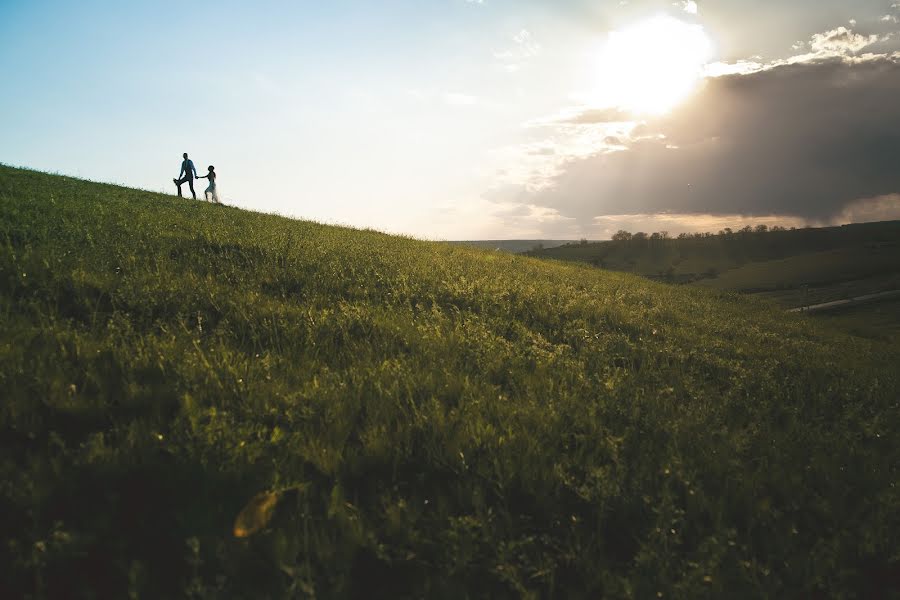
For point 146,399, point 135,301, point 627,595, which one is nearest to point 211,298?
point 135,301

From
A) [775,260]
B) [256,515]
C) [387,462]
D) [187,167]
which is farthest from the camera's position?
[775,260]

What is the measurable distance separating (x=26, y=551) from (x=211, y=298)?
13.9 ft

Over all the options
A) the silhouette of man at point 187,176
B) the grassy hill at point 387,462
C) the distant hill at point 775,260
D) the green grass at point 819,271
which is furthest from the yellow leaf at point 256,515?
the green grass at point 819,271

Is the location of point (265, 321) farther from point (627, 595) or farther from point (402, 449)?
point (627, 595)

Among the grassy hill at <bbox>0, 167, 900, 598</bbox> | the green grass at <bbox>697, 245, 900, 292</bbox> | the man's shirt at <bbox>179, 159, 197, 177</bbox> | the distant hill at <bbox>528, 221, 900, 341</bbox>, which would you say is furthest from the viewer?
the green grass at <bbox>697, 245, 900, 292</bbox>

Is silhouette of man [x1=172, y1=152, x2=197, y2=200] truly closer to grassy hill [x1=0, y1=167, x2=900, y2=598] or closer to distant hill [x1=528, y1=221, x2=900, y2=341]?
grassy hill [x1=0, y1=167, x2=900, y2=598]

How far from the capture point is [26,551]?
2250mm

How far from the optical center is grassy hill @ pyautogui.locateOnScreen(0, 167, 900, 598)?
2449 millimetres

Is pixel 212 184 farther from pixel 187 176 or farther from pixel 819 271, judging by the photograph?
pixel 819 271

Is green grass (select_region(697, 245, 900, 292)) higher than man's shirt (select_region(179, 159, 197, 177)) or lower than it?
lower

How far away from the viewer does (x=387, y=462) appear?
129 inches

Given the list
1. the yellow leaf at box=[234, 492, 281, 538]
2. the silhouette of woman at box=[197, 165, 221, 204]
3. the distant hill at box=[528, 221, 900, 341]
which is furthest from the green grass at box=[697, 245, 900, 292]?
the yellow leaf at box=[234, 492, 281, 538]

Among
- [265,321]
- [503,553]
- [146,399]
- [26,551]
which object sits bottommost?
[503,553]

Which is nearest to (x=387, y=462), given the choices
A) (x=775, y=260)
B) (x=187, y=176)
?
(x=187, y=176)
